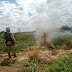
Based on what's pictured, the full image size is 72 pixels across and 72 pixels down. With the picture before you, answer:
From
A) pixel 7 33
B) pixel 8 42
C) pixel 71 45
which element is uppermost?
pixel 7 33

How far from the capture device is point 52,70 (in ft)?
13.1

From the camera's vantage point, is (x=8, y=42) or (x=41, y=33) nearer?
(x=8, y=42)

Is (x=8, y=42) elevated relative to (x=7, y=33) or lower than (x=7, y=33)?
lower

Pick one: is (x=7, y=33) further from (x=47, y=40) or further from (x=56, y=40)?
(x=56, y=40)

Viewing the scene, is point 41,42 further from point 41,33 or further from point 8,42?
point 8,42

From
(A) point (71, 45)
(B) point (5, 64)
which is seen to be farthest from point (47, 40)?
(B) point (5, 64)

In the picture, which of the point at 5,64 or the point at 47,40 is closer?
the point at 5,64

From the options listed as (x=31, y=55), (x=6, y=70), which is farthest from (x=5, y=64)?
(x=31, y=55)

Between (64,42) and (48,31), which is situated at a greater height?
(48,31)

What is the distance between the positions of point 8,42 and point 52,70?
347 cm

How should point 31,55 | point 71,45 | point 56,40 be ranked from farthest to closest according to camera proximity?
point 56,40 < point 71,45 < point 31,55

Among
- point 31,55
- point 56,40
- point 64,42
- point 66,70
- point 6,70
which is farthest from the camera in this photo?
point 56,40

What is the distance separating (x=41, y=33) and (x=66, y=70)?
8.32 meters

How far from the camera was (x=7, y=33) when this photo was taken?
6.38 metres
